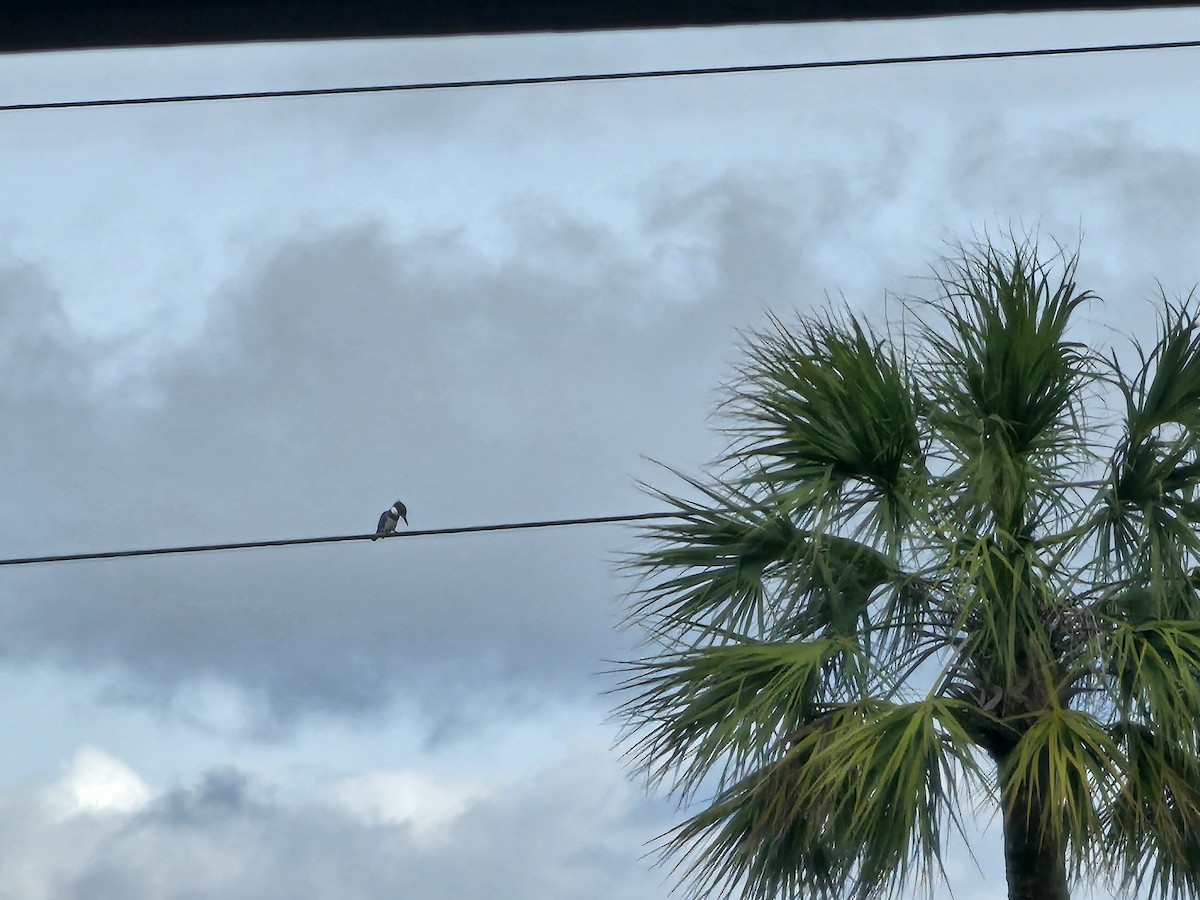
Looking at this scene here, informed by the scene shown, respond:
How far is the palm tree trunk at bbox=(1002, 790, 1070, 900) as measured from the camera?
16.4 ft

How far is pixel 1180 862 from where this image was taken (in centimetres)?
479

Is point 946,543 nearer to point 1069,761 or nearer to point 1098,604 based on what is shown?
point 1098,604

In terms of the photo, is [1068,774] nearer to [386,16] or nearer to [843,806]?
[843,806]

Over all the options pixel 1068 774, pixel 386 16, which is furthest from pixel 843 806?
pixel 386 16

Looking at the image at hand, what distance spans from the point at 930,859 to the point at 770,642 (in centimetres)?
93

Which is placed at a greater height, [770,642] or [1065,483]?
[1065,483]

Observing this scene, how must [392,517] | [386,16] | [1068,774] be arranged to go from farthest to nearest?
A: [392,517] < [1068,774] < [386,16]

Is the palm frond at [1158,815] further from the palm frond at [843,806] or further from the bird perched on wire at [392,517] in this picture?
the bird perched on wire at [392,517]

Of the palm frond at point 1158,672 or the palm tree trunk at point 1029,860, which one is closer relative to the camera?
the palm frond at point 1158,672


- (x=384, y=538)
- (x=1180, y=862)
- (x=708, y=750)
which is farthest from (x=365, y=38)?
(x=1180, y=862)

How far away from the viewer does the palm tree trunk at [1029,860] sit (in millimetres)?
4984

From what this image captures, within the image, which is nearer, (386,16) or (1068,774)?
(386,16)

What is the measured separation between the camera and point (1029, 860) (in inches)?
198

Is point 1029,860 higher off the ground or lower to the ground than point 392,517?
lower
